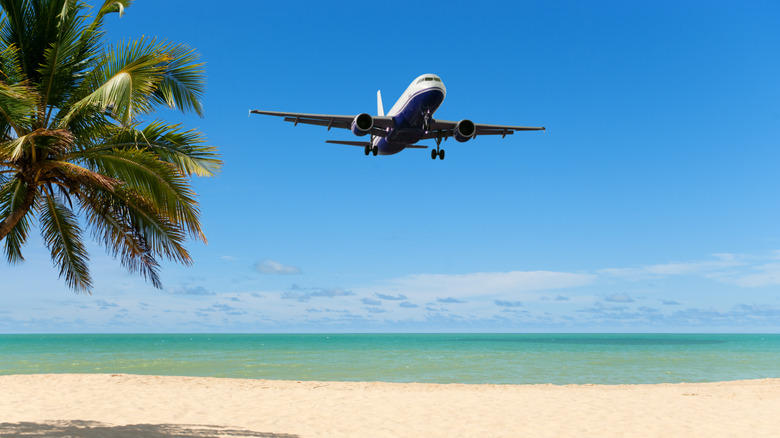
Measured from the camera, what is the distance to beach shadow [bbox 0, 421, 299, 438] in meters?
10.4

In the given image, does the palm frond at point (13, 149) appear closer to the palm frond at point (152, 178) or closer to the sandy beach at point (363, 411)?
the palm frond at point (152, 178)

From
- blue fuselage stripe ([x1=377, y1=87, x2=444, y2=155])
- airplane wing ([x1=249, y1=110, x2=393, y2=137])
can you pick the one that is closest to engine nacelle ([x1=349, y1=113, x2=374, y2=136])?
airplane wing ([x1=249, y1=110, x2=393, y2=137])

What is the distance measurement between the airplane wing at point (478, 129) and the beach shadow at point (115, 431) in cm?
1703

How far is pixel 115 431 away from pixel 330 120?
19219 mm

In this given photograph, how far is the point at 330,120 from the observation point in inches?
1096

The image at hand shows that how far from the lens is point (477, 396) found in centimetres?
1805

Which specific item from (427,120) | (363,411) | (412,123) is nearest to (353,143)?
(412,123)

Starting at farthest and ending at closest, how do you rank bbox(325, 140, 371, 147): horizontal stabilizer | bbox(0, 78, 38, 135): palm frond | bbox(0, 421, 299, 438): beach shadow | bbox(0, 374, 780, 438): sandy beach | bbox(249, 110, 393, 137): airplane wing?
bbox(325, 140, 371, 147): horizontal stabilizer < bbox(249, 110, 393, 137): airplane wing < bbox(0, 374, 780, 438): sandy beach < bbox(0, 421, 299, 438): beach shadow < bbox(0, 78, 38, 135): palm frond

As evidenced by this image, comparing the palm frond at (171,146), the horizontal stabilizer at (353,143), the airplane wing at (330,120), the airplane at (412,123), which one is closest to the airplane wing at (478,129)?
the airplane at (412,123)

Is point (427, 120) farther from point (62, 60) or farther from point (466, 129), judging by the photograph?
point (62, 60)

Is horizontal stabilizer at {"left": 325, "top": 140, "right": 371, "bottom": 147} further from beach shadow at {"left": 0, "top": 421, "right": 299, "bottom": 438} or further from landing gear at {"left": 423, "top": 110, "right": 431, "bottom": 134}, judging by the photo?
beach shadow at {"left": 0, "top": 421, "right": 299, "bottom": 438}

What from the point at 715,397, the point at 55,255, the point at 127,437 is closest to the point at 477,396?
the point at 715,397

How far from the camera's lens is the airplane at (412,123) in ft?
80.2

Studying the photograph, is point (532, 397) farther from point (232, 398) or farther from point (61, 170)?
point (61, 170)
